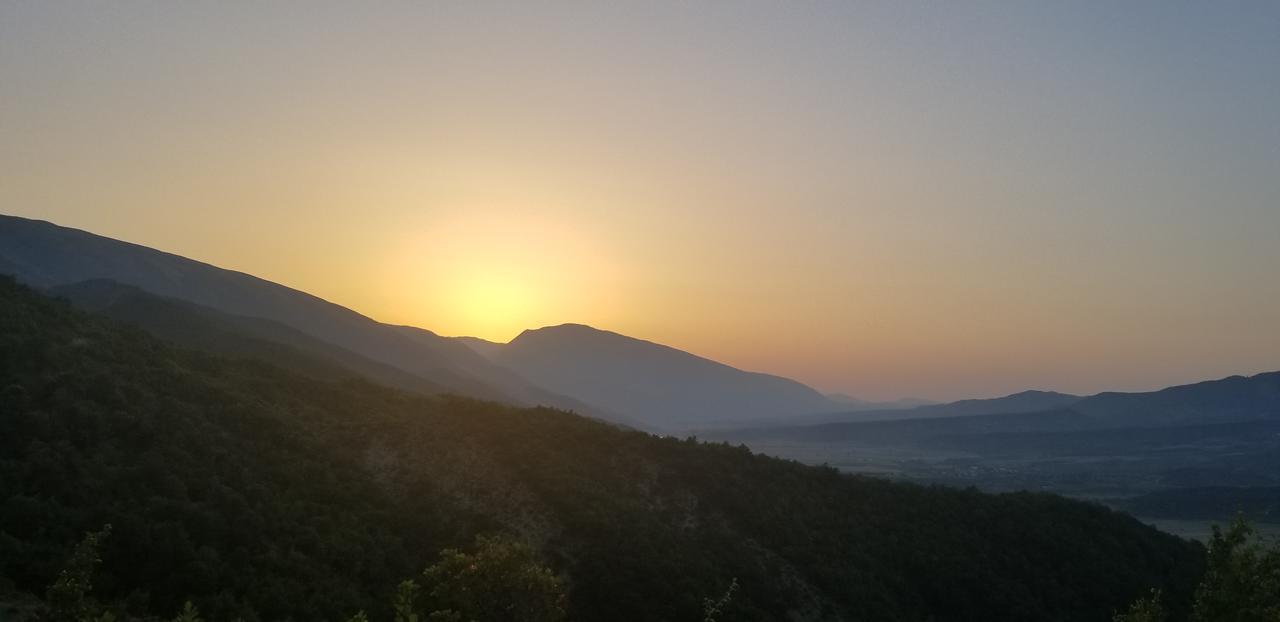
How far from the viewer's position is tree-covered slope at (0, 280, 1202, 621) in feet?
67.7

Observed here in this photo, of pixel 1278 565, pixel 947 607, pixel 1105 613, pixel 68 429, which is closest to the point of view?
pixel 1278 565

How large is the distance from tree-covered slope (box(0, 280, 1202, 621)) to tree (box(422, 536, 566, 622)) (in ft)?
26.3

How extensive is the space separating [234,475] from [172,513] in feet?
12.8

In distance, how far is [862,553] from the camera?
34969 mm

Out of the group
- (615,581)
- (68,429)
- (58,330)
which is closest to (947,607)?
(615,581)

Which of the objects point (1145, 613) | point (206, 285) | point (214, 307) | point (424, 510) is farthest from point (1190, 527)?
point (206, 285)

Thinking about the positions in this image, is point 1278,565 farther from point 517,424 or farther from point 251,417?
point 251,417

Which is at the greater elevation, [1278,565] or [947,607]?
[1278,565]

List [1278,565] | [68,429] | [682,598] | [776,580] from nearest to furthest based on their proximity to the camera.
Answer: [1278,565], [68,429], [682,598], [776,580]

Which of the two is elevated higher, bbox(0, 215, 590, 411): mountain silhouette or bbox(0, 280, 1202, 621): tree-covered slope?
bbox(0, 215, 590, 411): mountain silhouette

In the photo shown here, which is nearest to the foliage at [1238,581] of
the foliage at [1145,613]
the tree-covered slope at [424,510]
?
the foliage at [1145,613]

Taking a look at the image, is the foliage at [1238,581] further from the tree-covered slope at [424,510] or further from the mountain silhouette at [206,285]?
the mountain silhouette at [206,285]

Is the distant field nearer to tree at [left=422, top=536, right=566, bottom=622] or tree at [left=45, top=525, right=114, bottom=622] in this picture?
tree at [left=422, top=536, right=566, bottom=622]

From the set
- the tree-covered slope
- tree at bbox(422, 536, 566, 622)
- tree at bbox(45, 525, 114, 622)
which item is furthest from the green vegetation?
tree at bbox(45, 525, 114, 622)
